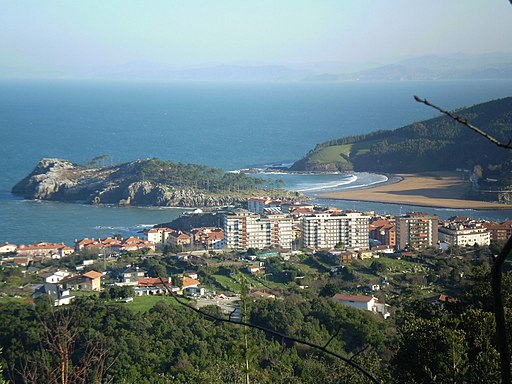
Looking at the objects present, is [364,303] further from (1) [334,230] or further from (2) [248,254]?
(1) [334,230]

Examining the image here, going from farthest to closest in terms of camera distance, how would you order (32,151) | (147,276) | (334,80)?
(334,80) → (32,151) → (147,276)

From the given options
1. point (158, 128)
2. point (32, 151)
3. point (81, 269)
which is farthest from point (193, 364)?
point (158, 128)

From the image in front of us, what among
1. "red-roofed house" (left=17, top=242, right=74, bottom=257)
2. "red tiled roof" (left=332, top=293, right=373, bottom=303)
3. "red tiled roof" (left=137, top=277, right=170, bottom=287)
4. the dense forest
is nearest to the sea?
"red-roofed house" (left=17, top=242, right=74, bottom=257)

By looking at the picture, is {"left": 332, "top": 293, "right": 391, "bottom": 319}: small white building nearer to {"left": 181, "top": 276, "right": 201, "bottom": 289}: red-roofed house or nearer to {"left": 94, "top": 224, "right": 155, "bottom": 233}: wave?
{"left": 181, "top": 276, "right": 201, "bottom": 289}: red-roofed house

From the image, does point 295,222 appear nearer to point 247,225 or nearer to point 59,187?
point 247,225

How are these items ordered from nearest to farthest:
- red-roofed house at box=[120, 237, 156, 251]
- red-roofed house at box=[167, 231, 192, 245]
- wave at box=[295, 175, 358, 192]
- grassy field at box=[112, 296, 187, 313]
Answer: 1. grassy field at box=[112, 296, 187, 313]
2. red-roofed house at box=[120, 237, 156, 251]
3. red-roofed house at box=[167, 231, 192, 245]
4. wave at box=[295, 175, 358, 192]

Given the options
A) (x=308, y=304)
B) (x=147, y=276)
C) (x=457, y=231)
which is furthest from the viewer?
(x=457, y=231)

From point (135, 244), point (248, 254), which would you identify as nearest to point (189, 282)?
point (248, 254)

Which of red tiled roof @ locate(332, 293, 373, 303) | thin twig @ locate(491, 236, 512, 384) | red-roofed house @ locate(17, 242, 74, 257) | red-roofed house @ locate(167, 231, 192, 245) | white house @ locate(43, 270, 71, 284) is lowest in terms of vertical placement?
red-roofed house @ locate(167, 231, 192, 245)
